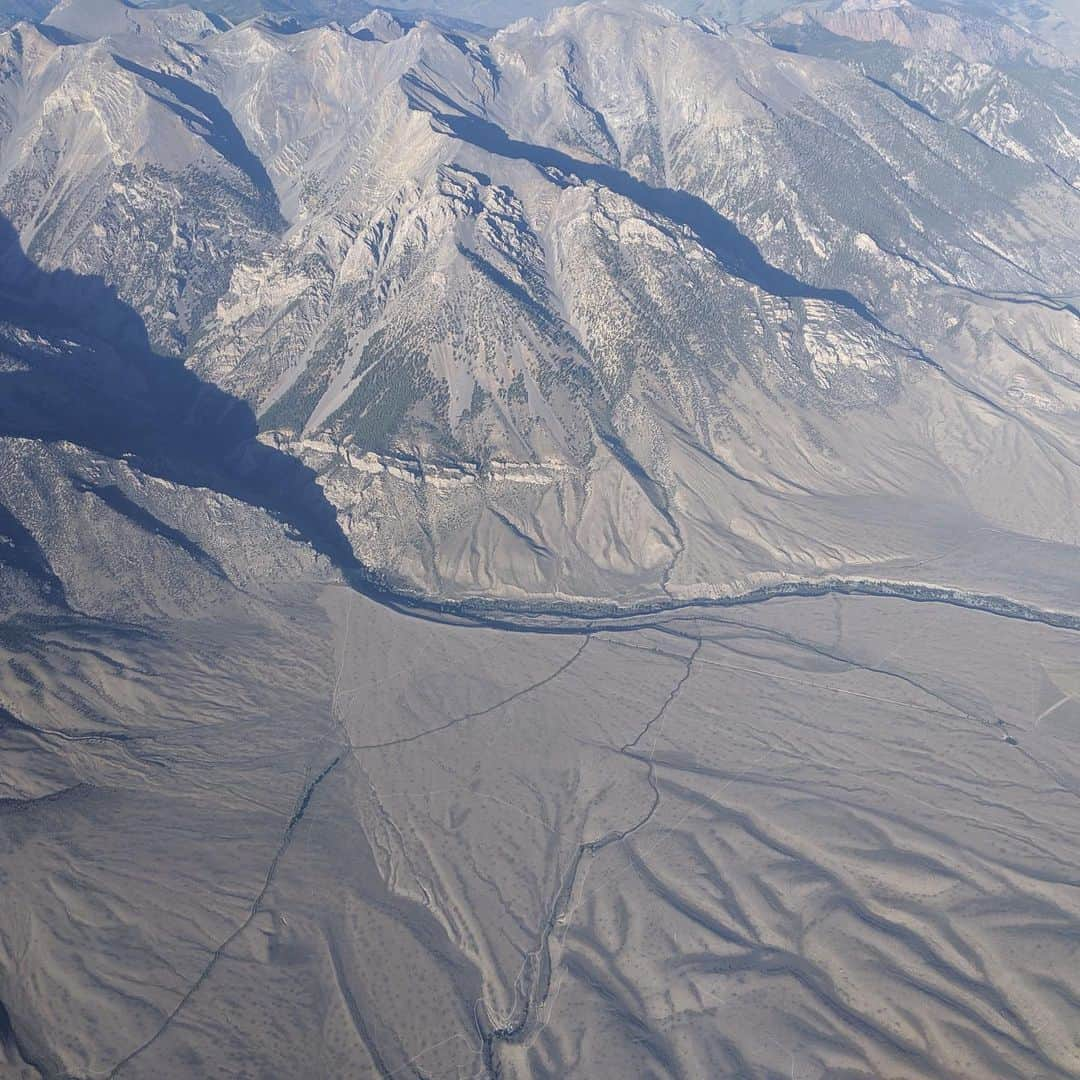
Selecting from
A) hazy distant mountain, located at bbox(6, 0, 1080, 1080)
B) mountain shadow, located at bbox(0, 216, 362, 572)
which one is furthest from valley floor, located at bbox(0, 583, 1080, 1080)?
mountain shadow, located at bbox(0, 216, 362, 572)

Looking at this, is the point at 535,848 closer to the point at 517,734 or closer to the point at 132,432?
the point at 517,734

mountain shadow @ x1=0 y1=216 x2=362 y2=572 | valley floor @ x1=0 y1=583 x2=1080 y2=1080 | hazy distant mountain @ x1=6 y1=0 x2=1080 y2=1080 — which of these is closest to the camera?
valley floor @ x1=0 y1=583 x2=1080 y2=1080

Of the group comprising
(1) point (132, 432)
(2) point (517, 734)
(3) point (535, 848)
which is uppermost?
(3) point (535, 848)

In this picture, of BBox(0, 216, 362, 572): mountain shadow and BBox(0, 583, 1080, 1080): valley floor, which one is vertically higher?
BBox(0, 583, 1080, 1080): valley floor

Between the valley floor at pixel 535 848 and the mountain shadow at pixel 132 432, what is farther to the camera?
the mountain shadow at pixel 132 432

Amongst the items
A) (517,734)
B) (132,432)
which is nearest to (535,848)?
(517,734)

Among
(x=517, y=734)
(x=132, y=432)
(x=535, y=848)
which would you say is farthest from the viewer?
(x=132, y=432)

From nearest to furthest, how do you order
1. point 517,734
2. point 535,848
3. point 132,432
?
point 535,848 < point 517,734 < point 132,432

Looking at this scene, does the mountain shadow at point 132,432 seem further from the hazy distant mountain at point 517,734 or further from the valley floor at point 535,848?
the valley floor at point 535,848

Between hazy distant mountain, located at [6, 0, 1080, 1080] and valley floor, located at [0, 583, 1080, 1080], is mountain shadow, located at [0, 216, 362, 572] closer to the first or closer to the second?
hazy distant mountain, located at [6, 0, 1080, 1080]

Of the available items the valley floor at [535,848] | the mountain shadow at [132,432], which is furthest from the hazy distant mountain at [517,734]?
the mountain shadow at [132,432]

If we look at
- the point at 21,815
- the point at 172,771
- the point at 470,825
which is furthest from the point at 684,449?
the point at 21,815
